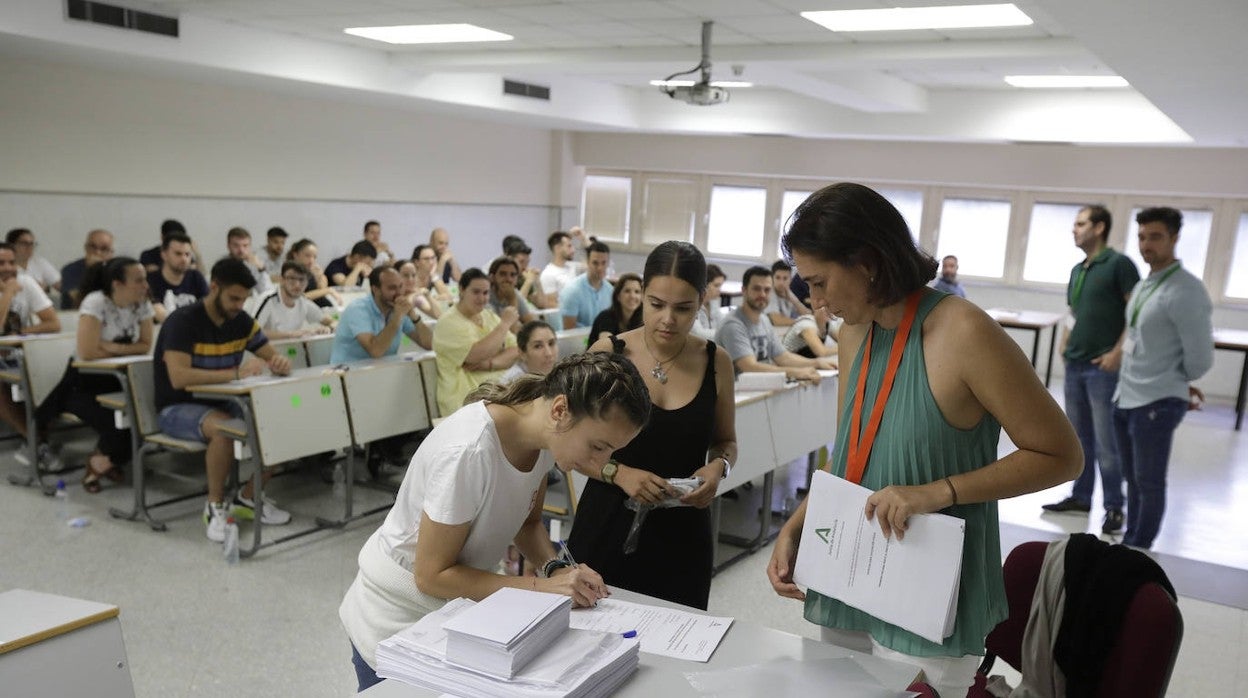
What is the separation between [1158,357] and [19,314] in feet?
21.5

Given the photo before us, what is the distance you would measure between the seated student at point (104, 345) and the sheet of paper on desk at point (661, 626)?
4.11 m

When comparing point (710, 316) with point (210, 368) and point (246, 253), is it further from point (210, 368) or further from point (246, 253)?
point (246, 253)

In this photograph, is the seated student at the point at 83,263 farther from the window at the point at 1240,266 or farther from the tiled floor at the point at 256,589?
the window at the point at 1240,266

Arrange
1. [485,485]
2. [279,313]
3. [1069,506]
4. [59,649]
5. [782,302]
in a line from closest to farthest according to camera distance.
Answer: [485,485] < [59,649] < [1069,506] < [279,313] < [782,302]

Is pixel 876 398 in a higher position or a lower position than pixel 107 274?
higher

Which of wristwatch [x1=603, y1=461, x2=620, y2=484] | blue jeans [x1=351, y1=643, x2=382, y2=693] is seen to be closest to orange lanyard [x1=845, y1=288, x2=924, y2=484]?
wristwatch [x1=603, y1=461, x2=620, y2=484]

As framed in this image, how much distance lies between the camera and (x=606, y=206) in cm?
1331

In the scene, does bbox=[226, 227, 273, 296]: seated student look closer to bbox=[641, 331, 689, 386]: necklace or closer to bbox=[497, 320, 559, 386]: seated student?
bbox=[497, 320, 559, 386]: seated student

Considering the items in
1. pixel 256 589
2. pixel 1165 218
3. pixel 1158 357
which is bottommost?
pixel 256 589

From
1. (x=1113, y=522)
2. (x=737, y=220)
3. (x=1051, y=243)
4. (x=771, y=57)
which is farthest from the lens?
(x=737, y=220)

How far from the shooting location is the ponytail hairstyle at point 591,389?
5.07 ft

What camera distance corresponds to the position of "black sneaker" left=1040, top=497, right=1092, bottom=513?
5.00 meters

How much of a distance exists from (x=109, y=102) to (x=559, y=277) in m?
4.16

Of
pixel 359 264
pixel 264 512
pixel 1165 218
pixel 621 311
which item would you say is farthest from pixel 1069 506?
pixel 359 264
